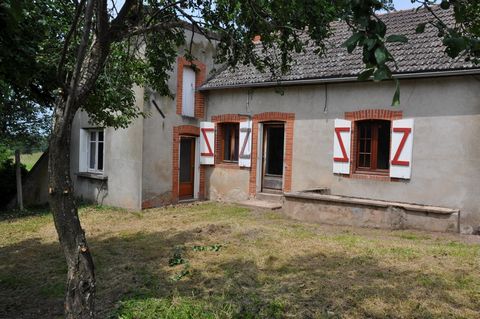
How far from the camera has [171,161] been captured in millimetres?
12914

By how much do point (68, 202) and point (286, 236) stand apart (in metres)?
Answer: 5.19

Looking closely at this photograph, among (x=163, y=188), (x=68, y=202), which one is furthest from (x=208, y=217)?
(x=68, y=202)

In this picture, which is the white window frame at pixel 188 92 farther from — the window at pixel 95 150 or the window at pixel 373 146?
the window at pixel 373 146

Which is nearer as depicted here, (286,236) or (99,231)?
(286,236)

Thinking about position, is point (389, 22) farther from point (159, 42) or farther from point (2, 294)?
point (2, 294)

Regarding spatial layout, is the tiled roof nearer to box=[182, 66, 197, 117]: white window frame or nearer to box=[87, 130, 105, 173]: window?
box=[182, 66, 197, 117]: white window frame

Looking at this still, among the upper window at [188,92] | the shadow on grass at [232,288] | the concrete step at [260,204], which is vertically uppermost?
the upper window at [188,92]

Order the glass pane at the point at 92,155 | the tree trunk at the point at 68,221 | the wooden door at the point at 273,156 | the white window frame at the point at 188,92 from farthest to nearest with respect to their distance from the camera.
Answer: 1. the glass pane at the point at 92,155
2. the white window frame at the point at 188,92
3. the wooden door at the point at 273,156
4. the tree trunk at the point at 68,221

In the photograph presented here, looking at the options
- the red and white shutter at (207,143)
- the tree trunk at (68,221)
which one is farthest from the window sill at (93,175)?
the tree trunk at (68,221)

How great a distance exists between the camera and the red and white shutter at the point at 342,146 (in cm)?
1070

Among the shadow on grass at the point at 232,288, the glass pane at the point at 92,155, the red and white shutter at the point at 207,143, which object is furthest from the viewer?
the glass pane at the point at 92,155

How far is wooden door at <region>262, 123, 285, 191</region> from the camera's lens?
1259cm

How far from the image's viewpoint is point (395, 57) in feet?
33.1

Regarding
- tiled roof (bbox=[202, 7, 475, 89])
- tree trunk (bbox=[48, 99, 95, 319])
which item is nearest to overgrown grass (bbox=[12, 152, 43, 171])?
tiled roof (bbox=[202, 7, 475, 89])
